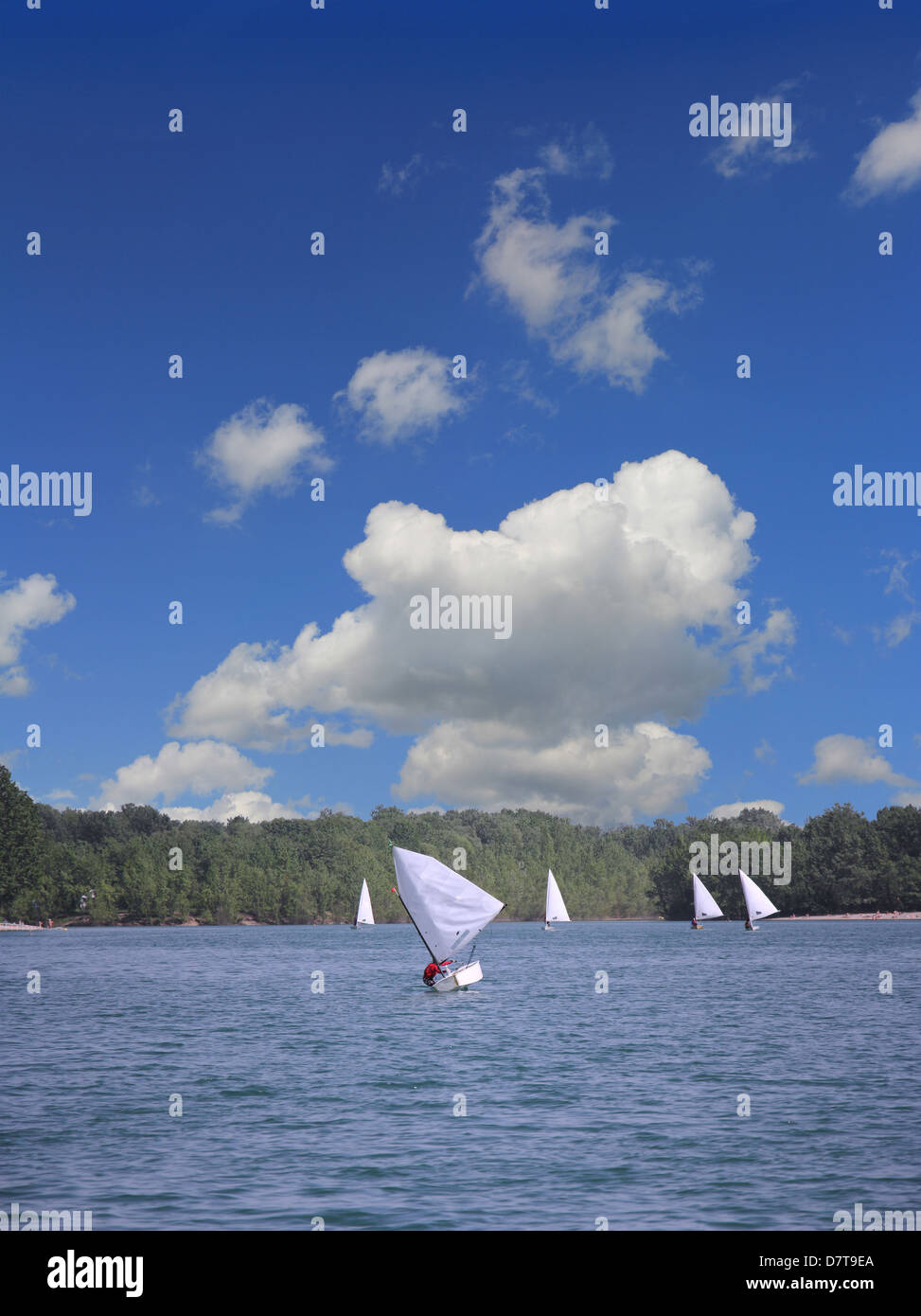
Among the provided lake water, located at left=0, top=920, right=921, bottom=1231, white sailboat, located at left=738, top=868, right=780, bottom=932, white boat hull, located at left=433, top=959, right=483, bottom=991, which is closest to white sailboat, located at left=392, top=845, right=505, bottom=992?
lake water, located at left=0, top=920, right=921, bottom=1231

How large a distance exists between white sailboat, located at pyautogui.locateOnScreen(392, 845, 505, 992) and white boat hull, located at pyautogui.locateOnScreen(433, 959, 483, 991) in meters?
4.97

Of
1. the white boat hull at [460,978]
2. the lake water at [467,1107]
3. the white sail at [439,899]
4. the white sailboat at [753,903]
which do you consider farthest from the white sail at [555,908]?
the white sail at [439,899]

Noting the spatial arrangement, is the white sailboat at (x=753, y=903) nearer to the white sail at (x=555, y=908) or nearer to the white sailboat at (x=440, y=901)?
the white sail at (x=555, y=908)

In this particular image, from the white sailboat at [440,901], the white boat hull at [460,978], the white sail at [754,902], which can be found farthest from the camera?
the white sail at [754,902]

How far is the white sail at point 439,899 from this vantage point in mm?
56656

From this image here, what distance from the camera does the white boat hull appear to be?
64.2m

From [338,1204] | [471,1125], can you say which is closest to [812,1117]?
[471,1125]

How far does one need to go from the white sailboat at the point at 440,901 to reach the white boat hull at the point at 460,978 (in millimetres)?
4972

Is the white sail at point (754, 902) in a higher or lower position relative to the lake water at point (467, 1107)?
lower

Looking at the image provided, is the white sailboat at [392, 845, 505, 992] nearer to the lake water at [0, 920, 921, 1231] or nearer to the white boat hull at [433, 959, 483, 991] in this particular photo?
the lake water at [0, 920, 921, 1231]

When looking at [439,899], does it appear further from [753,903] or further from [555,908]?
[555,908]

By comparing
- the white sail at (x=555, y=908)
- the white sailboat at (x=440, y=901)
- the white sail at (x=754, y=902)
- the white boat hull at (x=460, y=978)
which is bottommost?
the white sail at (x=555, y=908)

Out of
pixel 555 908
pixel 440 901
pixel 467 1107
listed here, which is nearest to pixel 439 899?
pixel 440 901
